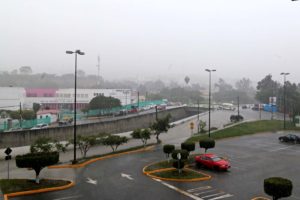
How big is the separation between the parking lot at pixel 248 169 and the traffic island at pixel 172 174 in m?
0.83

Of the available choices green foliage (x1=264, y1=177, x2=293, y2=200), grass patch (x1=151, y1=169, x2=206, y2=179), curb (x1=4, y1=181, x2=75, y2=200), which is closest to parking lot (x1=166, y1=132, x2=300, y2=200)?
grass patch (x1=151, y1=169, x2=206, y2=179)

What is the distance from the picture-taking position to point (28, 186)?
20797 millimetres

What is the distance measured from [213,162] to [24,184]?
47.4ft

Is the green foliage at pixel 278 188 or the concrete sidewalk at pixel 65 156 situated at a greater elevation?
the green foliage at pixel 278 188

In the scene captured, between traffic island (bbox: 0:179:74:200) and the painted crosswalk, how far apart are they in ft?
27.2

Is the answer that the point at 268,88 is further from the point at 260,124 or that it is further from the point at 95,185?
the point at 95,185

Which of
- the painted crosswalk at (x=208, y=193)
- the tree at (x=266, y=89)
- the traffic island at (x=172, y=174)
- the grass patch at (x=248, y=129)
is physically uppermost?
the tree at (x=266, y=89)

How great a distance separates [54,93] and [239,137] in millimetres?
73788

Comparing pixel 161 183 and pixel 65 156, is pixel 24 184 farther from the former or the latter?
pixel 65 156

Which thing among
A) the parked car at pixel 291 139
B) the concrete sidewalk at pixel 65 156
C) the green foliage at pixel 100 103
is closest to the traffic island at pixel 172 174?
the concrete sidewalk at pixel 65 156

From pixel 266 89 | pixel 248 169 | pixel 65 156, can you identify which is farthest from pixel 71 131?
pixel 266 89

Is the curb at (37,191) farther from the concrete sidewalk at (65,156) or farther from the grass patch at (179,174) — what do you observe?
the grass patch at (179,174)

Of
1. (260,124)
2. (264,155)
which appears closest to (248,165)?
(264,155)

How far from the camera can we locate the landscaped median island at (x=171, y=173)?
918 inches
